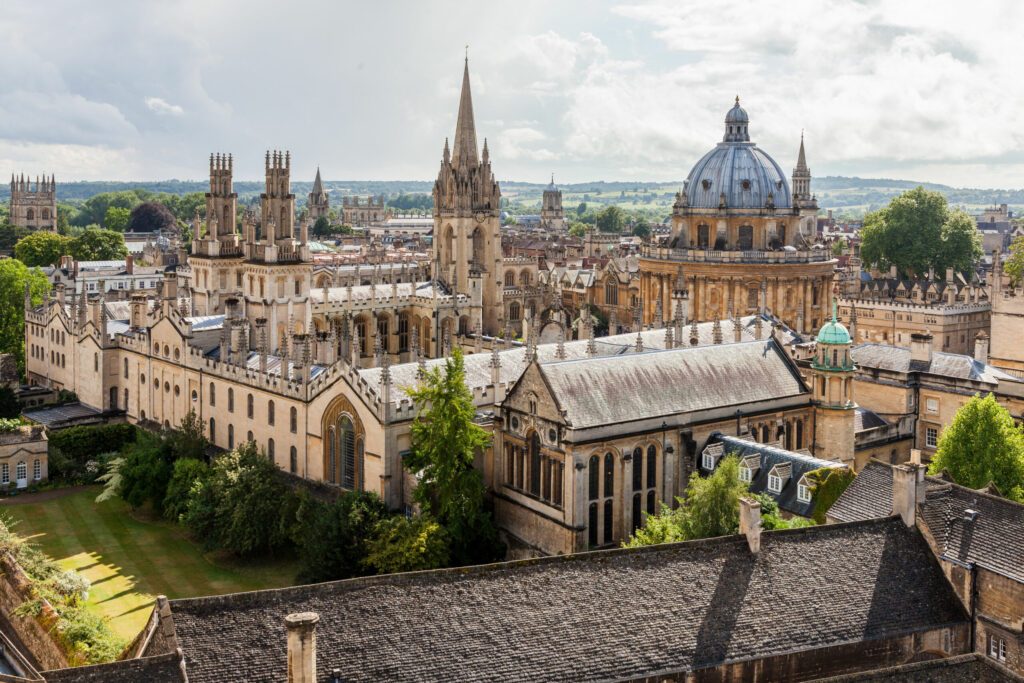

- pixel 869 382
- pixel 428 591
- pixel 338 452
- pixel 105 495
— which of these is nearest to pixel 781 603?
pixel 428 591

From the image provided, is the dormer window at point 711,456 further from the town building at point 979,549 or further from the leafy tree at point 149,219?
the leafy tree at point 149,219

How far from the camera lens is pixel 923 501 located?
27984mm

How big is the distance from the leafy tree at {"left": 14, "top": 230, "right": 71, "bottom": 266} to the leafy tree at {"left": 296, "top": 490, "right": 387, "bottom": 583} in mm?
94256

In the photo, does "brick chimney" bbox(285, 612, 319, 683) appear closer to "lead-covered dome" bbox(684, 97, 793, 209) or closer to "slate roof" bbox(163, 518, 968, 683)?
"slate roof" bbox(163, 518, 968, 683)

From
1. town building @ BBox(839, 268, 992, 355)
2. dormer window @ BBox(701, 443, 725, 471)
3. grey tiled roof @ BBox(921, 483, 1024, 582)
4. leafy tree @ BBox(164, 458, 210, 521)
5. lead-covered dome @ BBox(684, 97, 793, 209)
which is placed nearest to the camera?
grey tiled roof @ BBox(921, 483, 1024, 582)

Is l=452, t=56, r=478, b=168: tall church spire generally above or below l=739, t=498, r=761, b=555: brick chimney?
above

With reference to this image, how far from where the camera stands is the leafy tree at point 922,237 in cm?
10462

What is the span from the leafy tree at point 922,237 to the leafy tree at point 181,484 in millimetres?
78252

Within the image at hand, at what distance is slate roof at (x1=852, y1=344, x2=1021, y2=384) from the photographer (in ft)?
165

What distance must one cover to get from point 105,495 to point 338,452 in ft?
39.7

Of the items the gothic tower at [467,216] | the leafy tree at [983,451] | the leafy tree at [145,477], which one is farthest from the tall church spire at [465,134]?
the leafy tree at [983,451]

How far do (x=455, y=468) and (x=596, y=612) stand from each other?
50.1 ft

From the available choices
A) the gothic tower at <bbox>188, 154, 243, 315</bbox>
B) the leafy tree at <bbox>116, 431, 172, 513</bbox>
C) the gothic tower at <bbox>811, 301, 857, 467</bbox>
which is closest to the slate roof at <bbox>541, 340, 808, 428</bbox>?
the gothic tower at <bbox>811, 301, 857, 467</bbox>

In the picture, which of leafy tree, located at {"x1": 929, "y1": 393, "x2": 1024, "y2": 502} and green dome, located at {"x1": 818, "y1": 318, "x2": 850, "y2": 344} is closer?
leafy tree, located at {"x1": 929, "y1": 393, "x2": 1024, "y2": 502}
